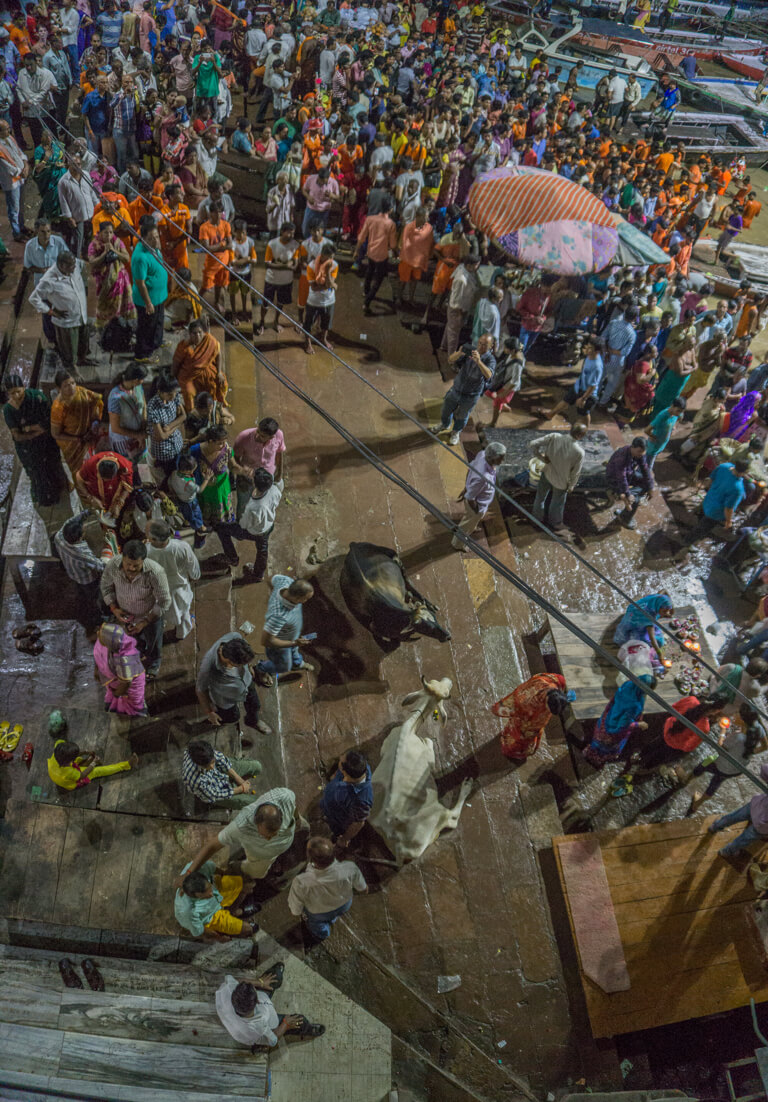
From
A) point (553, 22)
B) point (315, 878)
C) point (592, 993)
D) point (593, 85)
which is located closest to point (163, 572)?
point (315, 878)

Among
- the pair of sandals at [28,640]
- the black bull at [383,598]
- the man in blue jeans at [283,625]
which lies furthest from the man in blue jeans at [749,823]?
the pair of sandals at [28,640]

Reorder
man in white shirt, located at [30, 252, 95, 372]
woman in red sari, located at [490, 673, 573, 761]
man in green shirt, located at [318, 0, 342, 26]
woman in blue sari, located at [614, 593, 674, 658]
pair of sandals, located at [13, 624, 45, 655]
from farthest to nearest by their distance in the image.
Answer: man in green shirt, located at [318, 0, 342, 26], man in white shirt, located at [30, 252, 95, 372], woman in blue sari, located at [614, 593, 674, 658], pair of sandals, located at [13, 624, 45, 655], woman in red sari, located at [490, 673, 573, 761]

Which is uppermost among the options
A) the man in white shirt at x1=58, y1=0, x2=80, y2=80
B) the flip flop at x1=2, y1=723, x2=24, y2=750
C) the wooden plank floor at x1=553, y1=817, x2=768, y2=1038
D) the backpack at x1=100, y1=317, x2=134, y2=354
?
the man in white shirt at x1=58, y1=0, x2=80, y2=80

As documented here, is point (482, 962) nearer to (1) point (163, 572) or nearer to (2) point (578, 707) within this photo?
(2) point (578, 707)

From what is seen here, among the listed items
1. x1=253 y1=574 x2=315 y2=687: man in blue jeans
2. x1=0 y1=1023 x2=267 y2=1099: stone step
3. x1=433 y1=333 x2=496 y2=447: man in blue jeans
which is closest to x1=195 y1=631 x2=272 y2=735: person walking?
x1=253 y1=574 x2=315 y2=687: man in blue jeans

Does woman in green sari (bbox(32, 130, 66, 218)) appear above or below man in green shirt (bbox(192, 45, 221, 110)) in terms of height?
below

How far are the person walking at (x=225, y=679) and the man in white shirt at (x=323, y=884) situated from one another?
1265 mm

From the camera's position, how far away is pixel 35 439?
6367 millimetres

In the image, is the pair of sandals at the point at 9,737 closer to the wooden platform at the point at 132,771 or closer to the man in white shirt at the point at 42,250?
the wooden platform at the point at 132,771

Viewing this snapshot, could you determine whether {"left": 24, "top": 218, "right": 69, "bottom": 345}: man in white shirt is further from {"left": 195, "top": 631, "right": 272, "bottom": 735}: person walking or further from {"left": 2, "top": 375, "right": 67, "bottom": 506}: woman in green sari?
{"left": 195, "top": 631, "right": 272, "bottom": 735}: person walking

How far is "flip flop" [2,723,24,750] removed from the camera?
17.7 ft

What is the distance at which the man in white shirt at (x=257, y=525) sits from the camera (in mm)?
6137

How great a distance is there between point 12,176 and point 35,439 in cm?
494

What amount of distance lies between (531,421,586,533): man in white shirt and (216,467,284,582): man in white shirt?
3.13 metres
